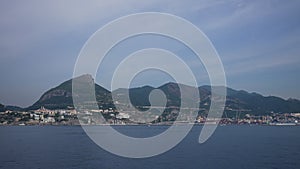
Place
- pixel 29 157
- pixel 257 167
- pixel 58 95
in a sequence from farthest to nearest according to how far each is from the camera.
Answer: pixel 58 95, pixel 29 157, pixel 257 167

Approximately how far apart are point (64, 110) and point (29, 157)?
430ft

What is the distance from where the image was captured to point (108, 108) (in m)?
116

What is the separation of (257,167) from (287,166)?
3.43 metres

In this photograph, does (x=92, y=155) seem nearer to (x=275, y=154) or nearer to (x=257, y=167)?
(x=257, y=167)

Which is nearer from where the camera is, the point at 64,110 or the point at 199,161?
the point at 199,161

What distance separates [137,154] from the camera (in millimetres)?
45719

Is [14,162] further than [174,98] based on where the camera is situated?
No

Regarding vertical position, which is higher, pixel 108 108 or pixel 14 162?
pixel 108 108

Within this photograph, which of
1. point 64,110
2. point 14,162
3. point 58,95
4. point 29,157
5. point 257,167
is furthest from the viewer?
point 58,95

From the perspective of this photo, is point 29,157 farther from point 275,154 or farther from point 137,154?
point 275,154

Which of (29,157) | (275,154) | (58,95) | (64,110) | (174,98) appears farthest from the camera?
(58,95)

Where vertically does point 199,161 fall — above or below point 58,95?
below

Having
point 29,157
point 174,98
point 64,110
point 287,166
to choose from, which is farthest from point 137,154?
point 64,110

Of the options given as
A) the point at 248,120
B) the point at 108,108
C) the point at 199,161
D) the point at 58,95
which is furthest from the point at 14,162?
the point at 248,120
